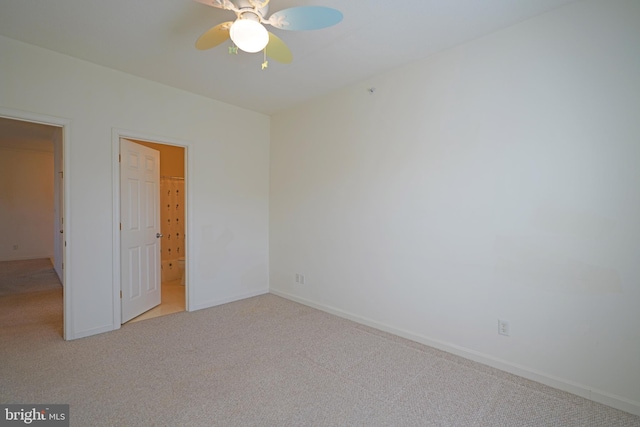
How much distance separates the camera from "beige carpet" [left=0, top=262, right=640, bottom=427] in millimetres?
1850

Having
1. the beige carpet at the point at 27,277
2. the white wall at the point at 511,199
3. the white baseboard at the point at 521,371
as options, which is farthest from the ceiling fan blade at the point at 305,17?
the beige carpet at the point at 27,277

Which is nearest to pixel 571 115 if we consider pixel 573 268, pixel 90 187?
pixel 573 268

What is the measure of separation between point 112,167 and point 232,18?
195 cm

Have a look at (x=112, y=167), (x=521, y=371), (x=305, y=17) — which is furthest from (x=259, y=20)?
(x=521, y=371)

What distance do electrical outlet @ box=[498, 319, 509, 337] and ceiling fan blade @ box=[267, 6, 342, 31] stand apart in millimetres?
2420

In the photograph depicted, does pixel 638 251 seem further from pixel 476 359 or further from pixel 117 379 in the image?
pixel 117 379

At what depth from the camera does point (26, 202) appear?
696 cm

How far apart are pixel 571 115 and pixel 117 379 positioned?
3.69 m

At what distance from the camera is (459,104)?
2.62m

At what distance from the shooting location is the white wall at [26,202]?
21.9ft

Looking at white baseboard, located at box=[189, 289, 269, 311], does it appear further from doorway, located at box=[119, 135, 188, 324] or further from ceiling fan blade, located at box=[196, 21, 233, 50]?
ceiling fan blade, located at box=[196, 21, 233, 50]

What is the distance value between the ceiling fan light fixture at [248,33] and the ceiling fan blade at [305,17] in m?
0.14

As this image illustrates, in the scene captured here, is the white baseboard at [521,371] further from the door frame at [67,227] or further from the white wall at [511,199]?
the door frame at [67,227]

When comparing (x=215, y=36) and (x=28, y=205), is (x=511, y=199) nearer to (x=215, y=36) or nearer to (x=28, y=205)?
(x=215, y=36)
